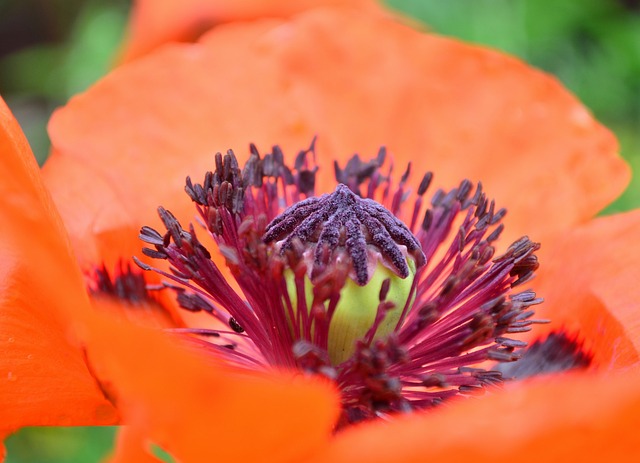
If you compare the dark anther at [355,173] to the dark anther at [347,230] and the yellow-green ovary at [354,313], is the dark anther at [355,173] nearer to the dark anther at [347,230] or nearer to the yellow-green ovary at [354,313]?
the dark anther at [347,230]

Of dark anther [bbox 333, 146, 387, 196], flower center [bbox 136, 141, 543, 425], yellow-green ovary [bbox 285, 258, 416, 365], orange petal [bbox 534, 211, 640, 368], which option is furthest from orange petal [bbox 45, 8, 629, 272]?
yellow-green ovary [bbox 285, 258, 416, 365]

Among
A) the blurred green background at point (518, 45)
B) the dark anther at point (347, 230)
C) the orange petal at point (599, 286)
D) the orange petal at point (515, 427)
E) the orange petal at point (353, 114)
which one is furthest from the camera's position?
the blurred green background at point (518, 45)

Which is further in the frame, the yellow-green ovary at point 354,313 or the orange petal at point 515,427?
the yellow-green ovary at point 354,313

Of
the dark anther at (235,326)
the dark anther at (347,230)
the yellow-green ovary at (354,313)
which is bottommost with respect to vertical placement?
the dark anther at (235,326)

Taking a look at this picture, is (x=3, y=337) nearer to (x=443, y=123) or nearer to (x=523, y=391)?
(x=523, y=391)

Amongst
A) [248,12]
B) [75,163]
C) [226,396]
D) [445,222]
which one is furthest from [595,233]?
[248,12]

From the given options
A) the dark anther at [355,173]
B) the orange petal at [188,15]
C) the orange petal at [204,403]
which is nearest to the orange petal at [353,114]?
the dark anther at [355,173]

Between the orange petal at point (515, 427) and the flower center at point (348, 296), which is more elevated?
the orange petal at point (515, 427)
